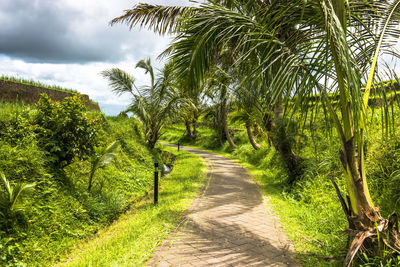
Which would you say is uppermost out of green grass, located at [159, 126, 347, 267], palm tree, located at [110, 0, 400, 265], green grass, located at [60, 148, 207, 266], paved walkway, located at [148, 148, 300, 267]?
palm tree, located at [110, 0, 400, 265]

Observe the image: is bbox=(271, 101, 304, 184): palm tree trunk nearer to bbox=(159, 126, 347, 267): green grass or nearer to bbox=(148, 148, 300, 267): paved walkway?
bbox=(159, 126, 347, 267): green grass

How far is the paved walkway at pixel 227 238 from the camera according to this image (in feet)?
10.3

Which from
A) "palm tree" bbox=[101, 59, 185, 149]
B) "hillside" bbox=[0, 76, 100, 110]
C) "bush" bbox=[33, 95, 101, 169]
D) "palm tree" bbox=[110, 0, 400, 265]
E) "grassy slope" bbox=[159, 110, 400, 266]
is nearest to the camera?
"palm tree" bbox=[110, 0, 400, 265]

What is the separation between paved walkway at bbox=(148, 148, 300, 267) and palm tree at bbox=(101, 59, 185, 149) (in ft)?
21.7

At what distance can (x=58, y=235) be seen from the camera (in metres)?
4.20

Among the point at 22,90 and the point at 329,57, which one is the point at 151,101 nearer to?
the point at 22,90

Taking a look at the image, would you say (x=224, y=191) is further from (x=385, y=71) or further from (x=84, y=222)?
(x=385, y=71)

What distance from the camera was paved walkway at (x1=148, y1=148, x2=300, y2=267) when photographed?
3.15 m

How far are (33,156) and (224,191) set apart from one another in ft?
14.7

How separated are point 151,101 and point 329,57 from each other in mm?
10257

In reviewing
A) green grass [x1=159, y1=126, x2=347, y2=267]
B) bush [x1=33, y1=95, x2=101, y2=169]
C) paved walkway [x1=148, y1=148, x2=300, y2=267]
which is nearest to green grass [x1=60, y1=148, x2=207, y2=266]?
paved walkway [x1=148, y1=148, x2=300, y2=267]

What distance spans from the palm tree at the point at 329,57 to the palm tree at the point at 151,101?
7435 mm

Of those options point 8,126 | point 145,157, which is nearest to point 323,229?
point 8,126

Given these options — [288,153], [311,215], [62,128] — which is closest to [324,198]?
[311,215]
